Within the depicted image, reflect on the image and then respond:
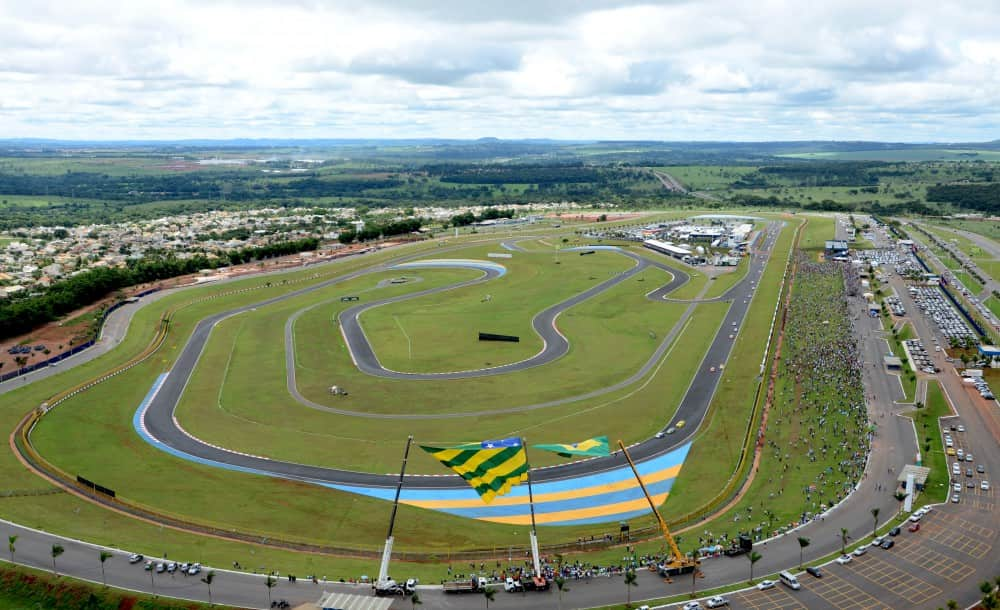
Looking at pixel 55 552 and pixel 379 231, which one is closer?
pixel 55 552

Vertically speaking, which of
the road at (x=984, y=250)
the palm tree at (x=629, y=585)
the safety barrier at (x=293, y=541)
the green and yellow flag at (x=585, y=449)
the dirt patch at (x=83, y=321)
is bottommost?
the safety barrier at (x=293, y=541)

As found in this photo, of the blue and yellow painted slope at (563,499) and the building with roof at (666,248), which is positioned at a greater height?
the building with roof at (666,248)

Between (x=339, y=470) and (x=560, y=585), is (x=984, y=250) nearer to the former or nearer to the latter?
(x=339, y=470)

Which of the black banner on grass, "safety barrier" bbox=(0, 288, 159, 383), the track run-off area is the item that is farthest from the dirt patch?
the black banner on grass

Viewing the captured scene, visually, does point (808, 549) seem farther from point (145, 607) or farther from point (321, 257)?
point (321, 257)

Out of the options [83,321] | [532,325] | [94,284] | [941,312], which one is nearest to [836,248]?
[941,312]

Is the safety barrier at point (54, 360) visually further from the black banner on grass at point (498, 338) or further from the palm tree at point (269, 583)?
the palm tree at point (269, 583)

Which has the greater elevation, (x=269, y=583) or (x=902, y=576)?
(x=269, y=583)

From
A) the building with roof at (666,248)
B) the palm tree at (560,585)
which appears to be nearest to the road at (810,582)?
the palm tree at (560,585)
